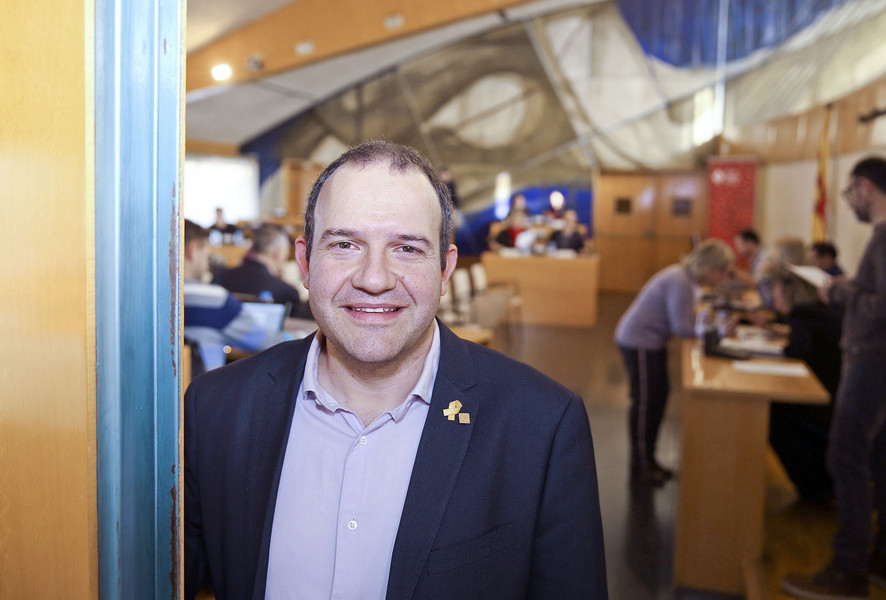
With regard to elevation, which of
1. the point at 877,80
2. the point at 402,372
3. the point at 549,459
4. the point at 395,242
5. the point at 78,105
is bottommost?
the point at 549,459

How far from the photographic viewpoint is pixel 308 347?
1.52m

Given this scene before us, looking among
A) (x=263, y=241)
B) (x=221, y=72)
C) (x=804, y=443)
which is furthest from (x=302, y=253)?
(x=221, y=72)

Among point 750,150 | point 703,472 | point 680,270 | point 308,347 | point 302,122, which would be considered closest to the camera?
point 308,347

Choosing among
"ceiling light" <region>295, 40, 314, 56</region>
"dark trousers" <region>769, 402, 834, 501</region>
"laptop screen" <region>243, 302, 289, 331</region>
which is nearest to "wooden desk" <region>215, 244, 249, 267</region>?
"ceiling light" <region>295, 40, 314, 56</region>

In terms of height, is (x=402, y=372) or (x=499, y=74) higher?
(x=499, y=74)

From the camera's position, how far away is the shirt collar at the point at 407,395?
1.38m

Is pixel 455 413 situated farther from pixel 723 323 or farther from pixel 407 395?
pixel 723 323

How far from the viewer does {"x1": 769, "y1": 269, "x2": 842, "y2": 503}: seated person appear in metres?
4.39

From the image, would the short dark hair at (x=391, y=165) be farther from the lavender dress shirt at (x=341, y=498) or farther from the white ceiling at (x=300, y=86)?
the white ceiling at (x=300, y=86)

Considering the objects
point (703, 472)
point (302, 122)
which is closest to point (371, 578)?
point (703, 472)

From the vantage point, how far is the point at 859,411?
3188 mm

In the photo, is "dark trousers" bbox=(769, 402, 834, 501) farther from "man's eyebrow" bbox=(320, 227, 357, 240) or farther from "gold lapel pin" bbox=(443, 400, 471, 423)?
"man's eyebrow" bbox=(320, 227, 357, 240)

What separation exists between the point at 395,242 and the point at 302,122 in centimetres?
1693

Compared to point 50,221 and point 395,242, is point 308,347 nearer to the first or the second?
point 395,242
